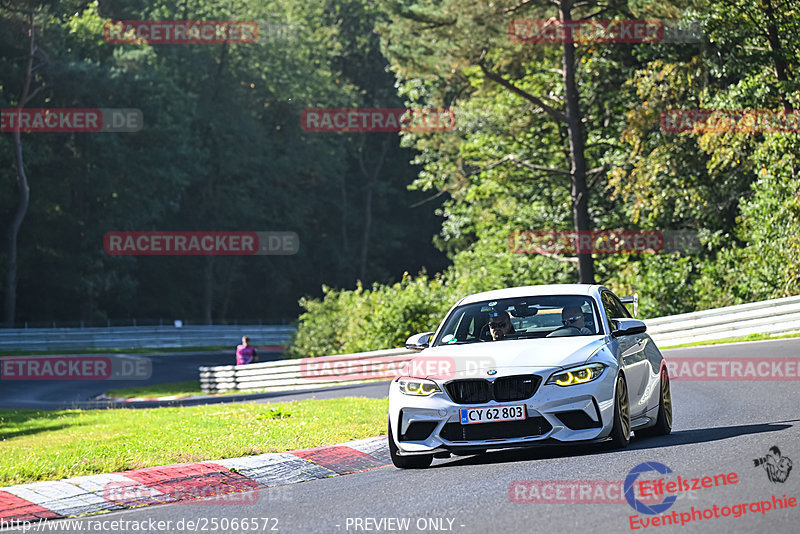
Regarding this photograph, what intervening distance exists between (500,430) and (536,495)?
1.67 m

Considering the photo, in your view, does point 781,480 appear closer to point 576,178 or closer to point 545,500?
point 545,500

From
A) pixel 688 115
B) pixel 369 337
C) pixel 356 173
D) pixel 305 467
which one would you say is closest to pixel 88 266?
pixel 356 173

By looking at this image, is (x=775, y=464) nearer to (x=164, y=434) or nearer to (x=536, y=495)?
(x=536, y=495)

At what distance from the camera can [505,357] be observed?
9773mm

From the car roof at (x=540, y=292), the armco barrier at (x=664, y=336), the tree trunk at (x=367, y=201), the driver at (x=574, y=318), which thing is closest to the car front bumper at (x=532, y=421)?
the driver at (x=574, y=318)

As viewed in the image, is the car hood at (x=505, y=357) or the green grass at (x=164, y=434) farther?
the green grass at (x=164, y=434)

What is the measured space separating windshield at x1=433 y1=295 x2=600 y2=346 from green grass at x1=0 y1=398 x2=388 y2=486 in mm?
2000

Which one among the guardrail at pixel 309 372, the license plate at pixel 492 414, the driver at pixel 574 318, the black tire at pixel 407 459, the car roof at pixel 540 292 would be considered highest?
the car roof at pixel 540 292

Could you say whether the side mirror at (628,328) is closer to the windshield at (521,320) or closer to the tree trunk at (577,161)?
the windshield at (521,320)

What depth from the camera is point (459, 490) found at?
8359 millimetres

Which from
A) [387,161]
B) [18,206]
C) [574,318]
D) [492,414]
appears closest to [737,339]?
[574,318]

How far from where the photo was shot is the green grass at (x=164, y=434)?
10.4 meters

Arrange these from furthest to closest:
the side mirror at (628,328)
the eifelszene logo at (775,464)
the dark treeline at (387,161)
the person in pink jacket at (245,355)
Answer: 1. the dark treeline at (387,161)
2. the person in pink jacket at (245,355)
3. the side mirror at (628,328)
4. the eifelszene logo at (775,464)

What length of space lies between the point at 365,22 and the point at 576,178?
53707mm
